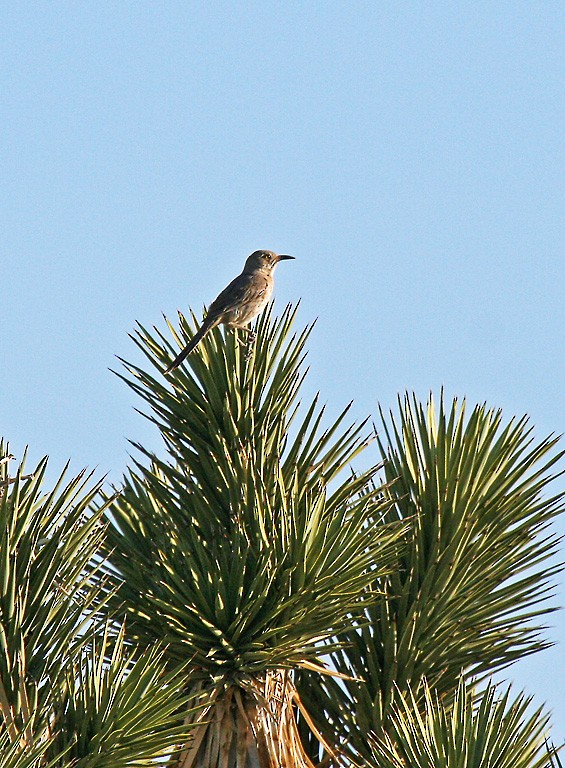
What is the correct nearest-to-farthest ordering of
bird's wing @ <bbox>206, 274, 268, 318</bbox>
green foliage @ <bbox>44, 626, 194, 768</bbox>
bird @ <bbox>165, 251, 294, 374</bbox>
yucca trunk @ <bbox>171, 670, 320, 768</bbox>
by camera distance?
green foliage @ <bbox>44, 626, 194, 768</bbox> < yucca trunk @ <bbox>171, 670, 320, 768</bbox> < bird @ <bbox>165, 251, 294, 374</bbox> < bird's wing @ <bbox>206, 274, 268, 318</bbox>

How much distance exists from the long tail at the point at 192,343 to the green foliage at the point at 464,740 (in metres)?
1.79

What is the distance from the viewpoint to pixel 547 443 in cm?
559

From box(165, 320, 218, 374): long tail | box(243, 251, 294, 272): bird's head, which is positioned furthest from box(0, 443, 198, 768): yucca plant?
box(243, 251, 294, 272): bird's head

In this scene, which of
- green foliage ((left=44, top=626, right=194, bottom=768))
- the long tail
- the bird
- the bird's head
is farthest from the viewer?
the bird's head

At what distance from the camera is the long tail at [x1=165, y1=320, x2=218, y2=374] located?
226 inches

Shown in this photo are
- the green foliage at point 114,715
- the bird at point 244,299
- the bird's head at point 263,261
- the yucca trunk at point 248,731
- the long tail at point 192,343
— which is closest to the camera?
the green foliage at point 114,715

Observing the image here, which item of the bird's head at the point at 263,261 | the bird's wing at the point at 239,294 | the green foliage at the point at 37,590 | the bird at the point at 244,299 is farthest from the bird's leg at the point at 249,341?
the bird's head at the point at 263,261

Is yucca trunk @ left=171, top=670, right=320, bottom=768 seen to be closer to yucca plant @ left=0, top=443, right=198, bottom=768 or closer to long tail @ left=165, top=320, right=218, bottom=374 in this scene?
yucca plant @ left=0, top=443, right=198, bottom=768

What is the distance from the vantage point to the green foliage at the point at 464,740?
4.47m

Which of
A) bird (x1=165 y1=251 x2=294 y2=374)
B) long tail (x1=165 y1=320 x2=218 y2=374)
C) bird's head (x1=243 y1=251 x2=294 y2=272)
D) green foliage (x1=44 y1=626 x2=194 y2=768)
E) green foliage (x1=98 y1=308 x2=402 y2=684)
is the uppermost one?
bird's head (x1=243 y1=251 x2=294 y2=272)

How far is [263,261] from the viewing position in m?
9.01

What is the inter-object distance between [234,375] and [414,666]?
1412 millimetres

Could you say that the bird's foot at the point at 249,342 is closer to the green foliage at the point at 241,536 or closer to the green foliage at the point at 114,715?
the green foliage at the point at 241,536

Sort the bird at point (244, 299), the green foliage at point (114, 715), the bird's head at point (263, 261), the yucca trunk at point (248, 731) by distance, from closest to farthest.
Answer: the green foliage at point (114, 715), the yucca trunk at point (248, 731), the bird at point (244, 299), the bird's head at point (263, 261)
